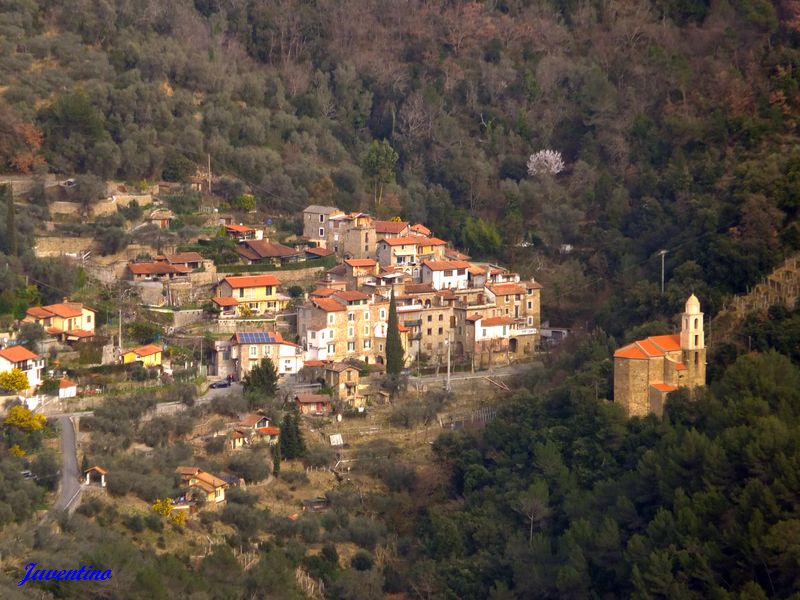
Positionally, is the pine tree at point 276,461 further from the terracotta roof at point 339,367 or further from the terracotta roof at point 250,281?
the terracotta roof at point 250,281

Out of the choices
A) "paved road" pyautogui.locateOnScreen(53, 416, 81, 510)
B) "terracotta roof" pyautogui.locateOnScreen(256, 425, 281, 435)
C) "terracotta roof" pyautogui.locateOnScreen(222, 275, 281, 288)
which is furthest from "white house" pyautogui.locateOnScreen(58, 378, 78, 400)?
"terracotta roof" pyautogui.locateOnScreen(222, 275, 281, 288)

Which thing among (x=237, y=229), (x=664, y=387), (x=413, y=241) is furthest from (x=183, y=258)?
(x=664, y=387)

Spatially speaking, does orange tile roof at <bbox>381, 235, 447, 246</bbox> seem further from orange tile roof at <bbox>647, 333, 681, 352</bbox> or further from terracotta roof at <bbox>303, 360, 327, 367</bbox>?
orange tile roof at <bbox>647, 333, 681, 352</bbox>

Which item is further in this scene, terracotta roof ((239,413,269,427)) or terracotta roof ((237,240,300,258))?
terracotta roof ((237,240,300,258))

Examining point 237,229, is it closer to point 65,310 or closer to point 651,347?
point 65,310

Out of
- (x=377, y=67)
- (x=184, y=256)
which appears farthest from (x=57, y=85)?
(x=377, y=67)

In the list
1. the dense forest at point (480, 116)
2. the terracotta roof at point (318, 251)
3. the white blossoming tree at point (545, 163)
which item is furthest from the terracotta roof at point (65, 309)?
the white blossoming tree at point (545, 163)

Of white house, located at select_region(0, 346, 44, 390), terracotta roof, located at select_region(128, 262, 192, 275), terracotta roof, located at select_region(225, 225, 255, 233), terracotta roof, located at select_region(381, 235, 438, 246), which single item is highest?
terracotta roof, located at select_region(225, 225, 255, 233)

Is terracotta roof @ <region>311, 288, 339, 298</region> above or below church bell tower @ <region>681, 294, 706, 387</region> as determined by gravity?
above

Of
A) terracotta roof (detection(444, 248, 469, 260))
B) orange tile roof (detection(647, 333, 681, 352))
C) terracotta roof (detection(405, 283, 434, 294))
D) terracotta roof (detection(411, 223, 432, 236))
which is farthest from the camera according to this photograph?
terracotta roof (detection(411, 223, 432, 236))
